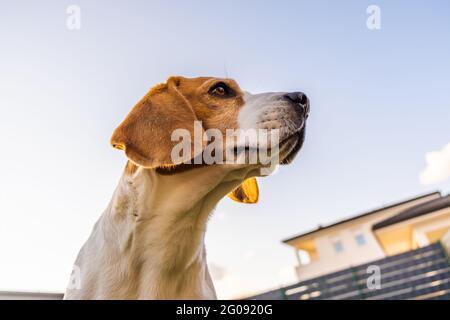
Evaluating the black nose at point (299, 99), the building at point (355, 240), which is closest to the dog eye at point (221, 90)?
the black nose at point (299, 99)

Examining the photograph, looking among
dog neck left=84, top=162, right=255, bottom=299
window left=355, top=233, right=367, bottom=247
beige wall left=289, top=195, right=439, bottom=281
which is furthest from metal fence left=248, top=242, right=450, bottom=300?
window left=355, top=233, right=367, bottom=247

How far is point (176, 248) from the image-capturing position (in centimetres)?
140

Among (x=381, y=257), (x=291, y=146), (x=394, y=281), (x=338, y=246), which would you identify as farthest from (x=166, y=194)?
→ (x=338, y=246)

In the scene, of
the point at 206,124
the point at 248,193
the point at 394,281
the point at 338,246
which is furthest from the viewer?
the point at 338,246

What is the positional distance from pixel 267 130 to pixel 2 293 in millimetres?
2628

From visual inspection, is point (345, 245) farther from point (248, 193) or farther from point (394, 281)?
point (248, 193)

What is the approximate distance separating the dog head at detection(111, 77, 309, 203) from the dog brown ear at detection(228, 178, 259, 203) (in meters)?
0.42

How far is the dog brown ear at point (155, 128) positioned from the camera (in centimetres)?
140

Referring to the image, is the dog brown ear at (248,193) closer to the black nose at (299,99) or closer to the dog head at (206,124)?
the dog head at (206,124)

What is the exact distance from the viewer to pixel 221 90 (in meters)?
1.75

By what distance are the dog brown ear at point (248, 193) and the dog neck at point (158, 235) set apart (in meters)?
0.55

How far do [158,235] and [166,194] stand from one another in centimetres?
17

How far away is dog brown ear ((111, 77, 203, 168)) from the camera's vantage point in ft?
4.59
